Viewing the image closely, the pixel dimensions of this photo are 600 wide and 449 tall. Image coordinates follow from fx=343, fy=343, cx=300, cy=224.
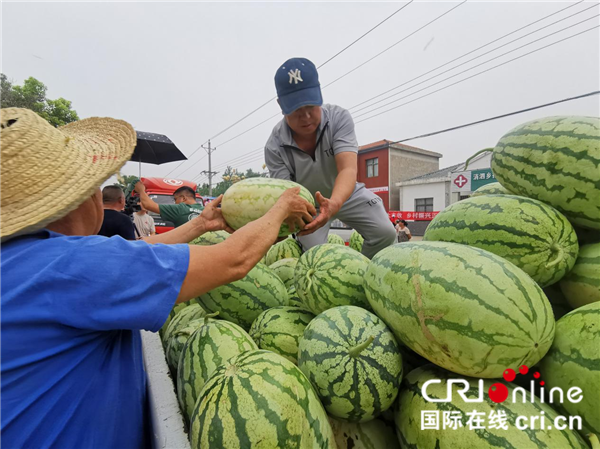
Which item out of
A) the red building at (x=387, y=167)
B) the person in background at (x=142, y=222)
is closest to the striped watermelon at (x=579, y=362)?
the person in background at (x=142, y=222)

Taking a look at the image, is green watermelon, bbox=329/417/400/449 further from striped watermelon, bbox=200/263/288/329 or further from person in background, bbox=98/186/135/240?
person in background, bbox=98/186/135/240

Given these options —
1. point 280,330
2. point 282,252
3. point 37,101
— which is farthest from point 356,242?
point 37,101

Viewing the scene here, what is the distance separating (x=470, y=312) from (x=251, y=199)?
1363 millimetres

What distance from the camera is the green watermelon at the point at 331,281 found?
1643 mm

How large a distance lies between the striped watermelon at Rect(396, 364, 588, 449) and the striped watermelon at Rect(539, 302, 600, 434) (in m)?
0.08

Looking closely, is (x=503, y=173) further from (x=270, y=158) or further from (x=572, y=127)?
(x=270, y=158)

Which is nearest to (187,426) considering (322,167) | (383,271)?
(383,271)

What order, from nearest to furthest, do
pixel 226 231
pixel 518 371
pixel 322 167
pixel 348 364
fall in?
pixel 518 371
pixel 348 364
pixel 226 231
pixel 322 167

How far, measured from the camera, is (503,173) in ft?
5.54

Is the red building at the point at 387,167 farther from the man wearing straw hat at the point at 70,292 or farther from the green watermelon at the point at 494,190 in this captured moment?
the man wearing straw hat at the point at 70,292

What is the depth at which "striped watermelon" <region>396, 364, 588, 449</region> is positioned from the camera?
974 mm

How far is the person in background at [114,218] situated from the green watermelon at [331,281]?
3.71 meters

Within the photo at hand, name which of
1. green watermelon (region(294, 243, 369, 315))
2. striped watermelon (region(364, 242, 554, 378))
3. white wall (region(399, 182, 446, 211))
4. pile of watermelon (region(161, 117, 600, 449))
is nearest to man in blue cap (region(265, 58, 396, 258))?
green watermelon (region(294, 243, 369, 315))

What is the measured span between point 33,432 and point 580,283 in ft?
6.36
